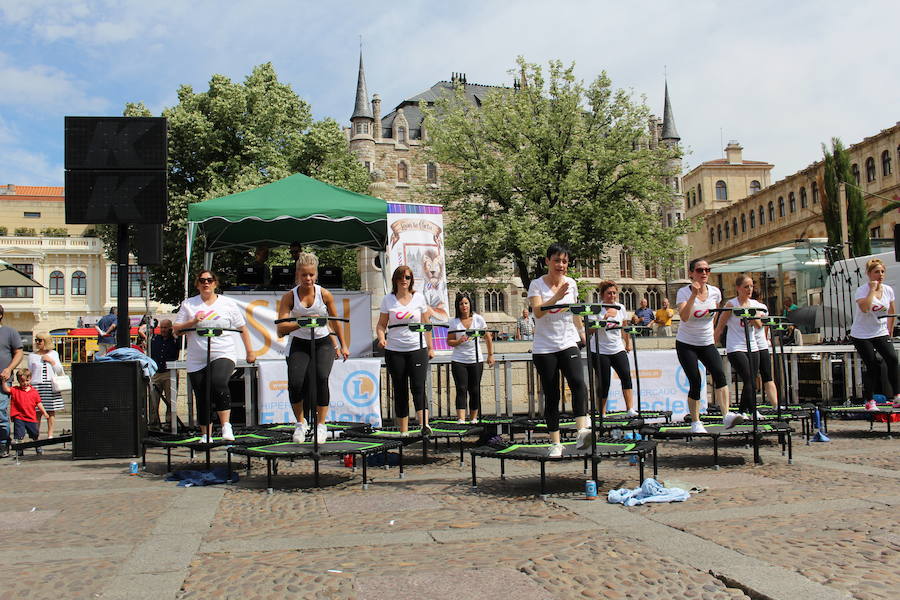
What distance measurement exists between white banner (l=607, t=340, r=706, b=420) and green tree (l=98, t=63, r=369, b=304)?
21736 mm

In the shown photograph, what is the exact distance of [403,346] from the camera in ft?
25.1

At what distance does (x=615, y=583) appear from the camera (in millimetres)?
3529

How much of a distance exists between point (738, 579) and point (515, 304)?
72.4 m

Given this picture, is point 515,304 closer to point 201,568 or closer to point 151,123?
point 151,123

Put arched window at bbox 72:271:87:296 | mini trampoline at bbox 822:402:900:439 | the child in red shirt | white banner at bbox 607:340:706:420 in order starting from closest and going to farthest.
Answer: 1. mini trampoline at bbox 822:402:900:439
2. the child in red shirt
3. white banner at bbox 607:340:706:420
4. arched window at bbox 72:271:87:296

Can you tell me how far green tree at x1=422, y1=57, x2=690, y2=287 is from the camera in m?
31.7

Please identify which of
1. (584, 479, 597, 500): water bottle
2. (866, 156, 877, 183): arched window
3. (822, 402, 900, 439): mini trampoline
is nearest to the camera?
(584, 479, 597, 500): water bottle

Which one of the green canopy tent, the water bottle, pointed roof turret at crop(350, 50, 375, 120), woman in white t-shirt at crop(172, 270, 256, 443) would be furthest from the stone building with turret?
the water bottle

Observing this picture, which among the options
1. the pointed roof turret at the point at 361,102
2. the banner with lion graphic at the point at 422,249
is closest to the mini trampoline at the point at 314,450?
the banner with lion graphic at the point at 422,249

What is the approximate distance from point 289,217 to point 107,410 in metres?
4.34

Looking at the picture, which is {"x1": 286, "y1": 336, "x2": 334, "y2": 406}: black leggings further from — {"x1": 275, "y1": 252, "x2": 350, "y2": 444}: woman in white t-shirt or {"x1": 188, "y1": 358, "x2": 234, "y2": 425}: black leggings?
{"x1": 188, "y1": 358, "x2": 234, "y2": 425}: black leggings

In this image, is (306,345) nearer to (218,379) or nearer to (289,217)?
(218,379)

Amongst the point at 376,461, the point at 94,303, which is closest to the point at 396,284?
the point at 376,461

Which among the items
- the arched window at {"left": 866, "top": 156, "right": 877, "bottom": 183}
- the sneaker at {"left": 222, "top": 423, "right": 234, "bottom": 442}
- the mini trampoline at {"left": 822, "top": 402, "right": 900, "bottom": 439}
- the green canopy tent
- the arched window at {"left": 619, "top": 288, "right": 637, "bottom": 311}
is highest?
the arched window at {"left": 866, "top": 156, "right": 877, "bottom": 183}
